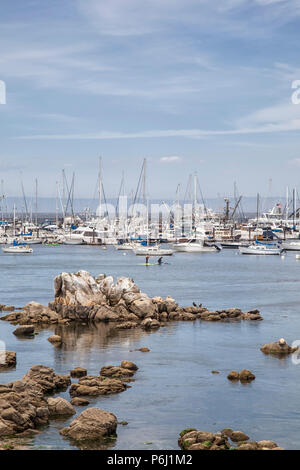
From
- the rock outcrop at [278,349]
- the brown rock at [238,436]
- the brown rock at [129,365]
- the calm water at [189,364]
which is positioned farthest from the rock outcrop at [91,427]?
the rock outcrop at [278,349]

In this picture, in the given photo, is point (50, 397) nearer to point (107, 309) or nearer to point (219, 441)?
point (219, 441)

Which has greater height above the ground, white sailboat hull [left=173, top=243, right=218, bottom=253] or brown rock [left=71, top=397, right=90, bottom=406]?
white sailboat hull [left=173, top=243, right=218, bottom=253]

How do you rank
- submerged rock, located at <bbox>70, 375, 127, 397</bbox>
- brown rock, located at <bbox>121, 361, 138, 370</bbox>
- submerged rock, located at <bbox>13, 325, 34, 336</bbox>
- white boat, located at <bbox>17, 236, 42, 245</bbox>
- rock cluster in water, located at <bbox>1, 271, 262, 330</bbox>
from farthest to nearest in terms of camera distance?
1. white boat, located at <bbox>17, 236, 42, 245</bbox>
2. rock cluster in water, located at <bbox>1, 271, 262, 330</bbox>
3. submerged rock, located at <bbox>13, 325, 34, 336</bbox>
4. brown rock, located at <bbox>121, 361, 138, 370</bbox>
5. submerged rock, located at <bbox>70, 375, 127, 397</bbox>

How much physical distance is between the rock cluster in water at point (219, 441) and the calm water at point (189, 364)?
1.98 feet

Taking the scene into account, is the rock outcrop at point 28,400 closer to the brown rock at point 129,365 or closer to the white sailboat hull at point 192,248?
the brown rock at point 129,365

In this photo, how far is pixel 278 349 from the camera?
3997 centimetres

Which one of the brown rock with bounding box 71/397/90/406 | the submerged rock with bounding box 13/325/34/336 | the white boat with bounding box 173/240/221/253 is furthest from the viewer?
the white boat with bounding box 173/240/221/253

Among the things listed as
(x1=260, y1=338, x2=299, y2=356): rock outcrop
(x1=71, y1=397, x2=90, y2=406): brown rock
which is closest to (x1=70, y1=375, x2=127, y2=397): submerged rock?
(x1=71, y1=397, x2=90, y2=406): brown rock

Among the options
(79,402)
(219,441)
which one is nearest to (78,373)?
(79,402)

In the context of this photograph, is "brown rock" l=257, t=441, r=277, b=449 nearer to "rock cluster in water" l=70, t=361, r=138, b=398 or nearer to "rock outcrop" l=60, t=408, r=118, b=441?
"rock outcrop" l=60, t=408, r=118, b=441

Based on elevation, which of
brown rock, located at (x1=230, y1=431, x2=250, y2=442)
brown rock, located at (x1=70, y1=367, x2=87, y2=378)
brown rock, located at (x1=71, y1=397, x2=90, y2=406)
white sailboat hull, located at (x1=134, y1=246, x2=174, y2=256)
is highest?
white sailboat hull, located at (x1=134, y1=246, x2=174, y2=256)

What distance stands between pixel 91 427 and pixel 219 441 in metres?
4.83

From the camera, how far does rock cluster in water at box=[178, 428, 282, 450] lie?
2336cm

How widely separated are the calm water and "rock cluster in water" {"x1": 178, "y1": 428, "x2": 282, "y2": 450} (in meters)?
0.60
